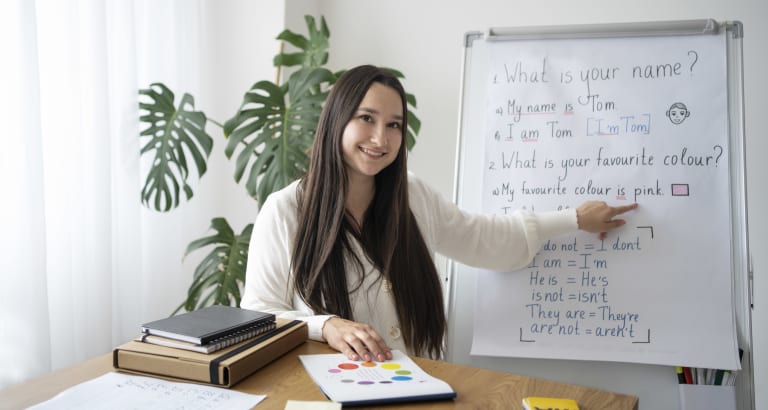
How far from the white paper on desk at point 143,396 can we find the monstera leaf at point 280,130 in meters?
1.18

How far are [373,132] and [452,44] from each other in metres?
1.11

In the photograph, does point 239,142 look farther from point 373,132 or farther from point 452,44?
point 452,44

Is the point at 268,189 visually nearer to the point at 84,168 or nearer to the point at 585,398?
the point at 84,168

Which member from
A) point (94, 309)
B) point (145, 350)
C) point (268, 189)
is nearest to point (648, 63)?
point (268, 189)

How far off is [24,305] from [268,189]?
0.84 meters

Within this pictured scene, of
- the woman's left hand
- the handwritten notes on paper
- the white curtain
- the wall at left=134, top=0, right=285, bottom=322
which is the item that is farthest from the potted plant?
the woman's left hand

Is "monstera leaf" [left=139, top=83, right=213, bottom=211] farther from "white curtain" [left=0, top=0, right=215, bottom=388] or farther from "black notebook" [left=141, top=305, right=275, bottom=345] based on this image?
"black notebook" [left=141, top=305, right=275, bottom=345]

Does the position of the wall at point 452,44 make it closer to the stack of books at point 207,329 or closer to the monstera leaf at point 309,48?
the monstera leaf at point 309,48

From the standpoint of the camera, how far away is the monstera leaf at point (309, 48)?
2359 millimetres

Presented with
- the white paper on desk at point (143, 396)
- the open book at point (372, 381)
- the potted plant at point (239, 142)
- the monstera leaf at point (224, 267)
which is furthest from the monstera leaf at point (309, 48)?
the white paper on desk at point (143, 396)

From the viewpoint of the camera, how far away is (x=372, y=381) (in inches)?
41.2

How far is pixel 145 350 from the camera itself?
1.08m

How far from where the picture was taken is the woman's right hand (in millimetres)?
1191

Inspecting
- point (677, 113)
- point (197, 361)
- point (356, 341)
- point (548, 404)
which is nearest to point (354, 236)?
point (356, 341)
